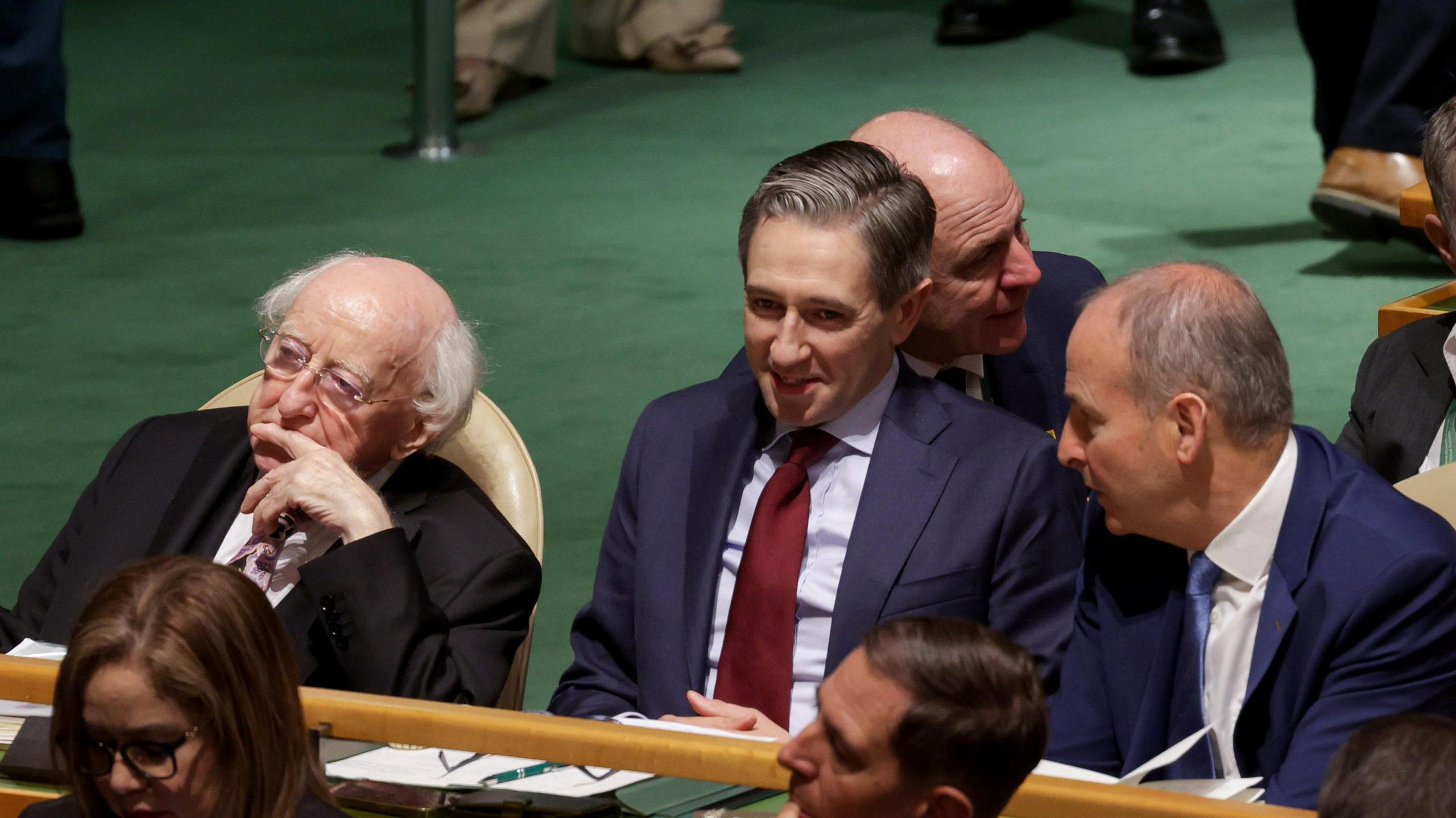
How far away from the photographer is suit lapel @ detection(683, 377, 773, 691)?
8.41 feet

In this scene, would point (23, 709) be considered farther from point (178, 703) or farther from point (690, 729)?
point (690, 729)

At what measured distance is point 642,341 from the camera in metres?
5.44

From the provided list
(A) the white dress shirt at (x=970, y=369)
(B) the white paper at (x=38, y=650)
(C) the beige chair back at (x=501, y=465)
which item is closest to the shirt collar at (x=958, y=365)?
(A) the white dress shirt at (x=970, y=369)

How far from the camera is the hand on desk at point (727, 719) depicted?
232 centimetres

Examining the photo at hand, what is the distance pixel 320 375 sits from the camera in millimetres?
2709

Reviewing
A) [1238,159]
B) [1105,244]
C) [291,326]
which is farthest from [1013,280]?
[1238,159]

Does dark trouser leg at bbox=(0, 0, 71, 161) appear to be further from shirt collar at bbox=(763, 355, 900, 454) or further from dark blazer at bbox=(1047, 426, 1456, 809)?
dark blazer at bbox=(1047, 426, 1456, 809)

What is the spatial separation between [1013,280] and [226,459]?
1.21m

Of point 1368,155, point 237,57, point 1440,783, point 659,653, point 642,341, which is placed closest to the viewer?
point 1440,783

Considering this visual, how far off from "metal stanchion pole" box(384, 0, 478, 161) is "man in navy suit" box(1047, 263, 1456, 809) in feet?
17.0

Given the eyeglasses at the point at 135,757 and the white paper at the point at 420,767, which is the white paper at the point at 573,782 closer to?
the white paper at the point at 420,767

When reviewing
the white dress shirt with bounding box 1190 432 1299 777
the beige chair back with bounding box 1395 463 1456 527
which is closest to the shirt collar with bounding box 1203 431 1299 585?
the white dress shirt with bounding box 1190 432 1299 777

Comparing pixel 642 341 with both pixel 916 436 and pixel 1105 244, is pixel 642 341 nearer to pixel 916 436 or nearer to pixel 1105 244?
pixel 1105 244

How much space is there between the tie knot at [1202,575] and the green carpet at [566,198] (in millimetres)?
1609
